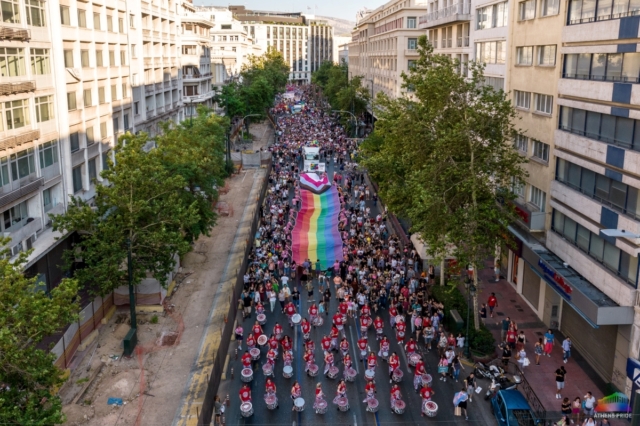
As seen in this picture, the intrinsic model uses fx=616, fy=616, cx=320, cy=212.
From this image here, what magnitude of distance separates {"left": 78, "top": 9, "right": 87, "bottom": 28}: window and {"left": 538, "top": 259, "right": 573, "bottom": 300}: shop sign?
96.1 ft

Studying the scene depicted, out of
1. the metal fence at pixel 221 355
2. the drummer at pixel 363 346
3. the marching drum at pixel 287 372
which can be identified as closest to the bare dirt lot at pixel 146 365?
the metal fence at pixel 221 355

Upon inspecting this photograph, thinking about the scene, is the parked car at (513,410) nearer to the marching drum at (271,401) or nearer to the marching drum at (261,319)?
the marching drum at (271,401)

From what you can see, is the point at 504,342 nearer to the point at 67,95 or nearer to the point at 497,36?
the point at 497,36

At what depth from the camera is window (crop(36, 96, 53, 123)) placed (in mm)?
30219

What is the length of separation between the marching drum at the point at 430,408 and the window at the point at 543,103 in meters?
16.3

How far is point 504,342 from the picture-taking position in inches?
1134

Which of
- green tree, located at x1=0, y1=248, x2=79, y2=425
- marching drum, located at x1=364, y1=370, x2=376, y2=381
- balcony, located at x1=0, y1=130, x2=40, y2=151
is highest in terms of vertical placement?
balcony, located at x1=0, y1=130, x2=40, y2=151

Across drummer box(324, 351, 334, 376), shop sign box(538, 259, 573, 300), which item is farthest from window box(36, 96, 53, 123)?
shop sign box(538, 259, 573, 300)

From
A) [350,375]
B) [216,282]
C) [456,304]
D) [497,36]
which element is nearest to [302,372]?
[350,375]

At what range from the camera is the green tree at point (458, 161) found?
28266 mm

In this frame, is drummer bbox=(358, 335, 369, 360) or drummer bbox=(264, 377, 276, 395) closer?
drummer bbox=(264, 377, 276, 395)

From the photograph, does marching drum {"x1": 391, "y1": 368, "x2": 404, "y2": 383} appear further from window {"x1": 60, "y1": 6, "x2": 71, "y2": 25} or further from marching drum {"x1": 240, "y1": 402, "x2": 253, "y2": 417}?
window {"x1": 60, "y1": 6, "x2": 71, "y2": 25}

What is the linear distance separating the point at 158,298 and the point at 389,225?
22389mm

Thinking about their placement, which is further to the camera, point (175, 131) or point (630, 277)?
point (175, 131)
